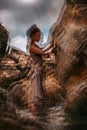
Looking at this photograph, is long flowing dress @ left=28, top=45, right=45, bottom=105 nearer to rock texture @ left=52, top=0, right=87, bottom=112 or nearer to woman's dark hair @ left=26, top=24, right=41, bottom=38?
woman's dark hair @ left=26, top=24, right=41, bottom=38

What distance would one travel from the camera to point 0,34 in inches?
576

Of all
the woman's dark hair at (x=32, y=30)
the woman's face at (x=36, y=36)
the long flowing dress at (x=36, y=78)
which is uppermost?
the woman's dark hair at (x=32, y=30)

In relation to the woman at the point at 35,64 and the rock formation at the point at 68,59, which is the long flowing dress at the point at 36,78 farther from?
the rock formation at the point at 68,59

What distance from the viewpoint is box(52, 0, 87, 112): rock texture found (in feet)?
33.7

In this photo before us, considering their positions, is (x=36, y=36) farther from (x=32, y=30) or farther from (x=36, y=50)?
(x=36, y=50)

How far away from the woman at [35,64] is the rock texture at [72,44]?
1442 mm

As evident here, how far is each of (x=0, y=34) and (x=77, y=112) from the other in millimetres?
6886

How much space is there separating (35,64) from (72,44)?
2.29m

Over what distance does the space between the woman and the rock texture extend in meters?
1.44

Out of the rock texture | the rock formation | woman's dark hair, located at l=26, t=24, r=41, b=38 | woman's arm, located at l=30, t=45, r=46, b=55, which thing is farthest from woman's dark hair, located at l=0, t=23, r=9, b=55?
woman's arm, located at l=30, t=45, r=46, b=55

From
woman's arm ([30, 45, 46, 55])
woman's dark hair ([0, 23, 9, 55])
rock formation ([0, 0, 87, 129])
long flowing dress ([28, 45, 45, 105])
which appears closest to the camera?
woman's arm ([30, 45, 46, 55])

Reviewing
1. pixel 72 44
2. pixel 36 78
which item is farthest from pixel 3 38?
pixel 36 78

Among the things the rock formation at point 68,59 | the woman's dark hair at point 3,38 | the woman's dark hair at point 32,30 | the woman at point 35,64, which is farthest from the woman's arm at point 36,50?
the woman's dark hair at point 3,38

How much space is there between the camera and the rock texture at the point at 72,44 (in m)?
10.3
